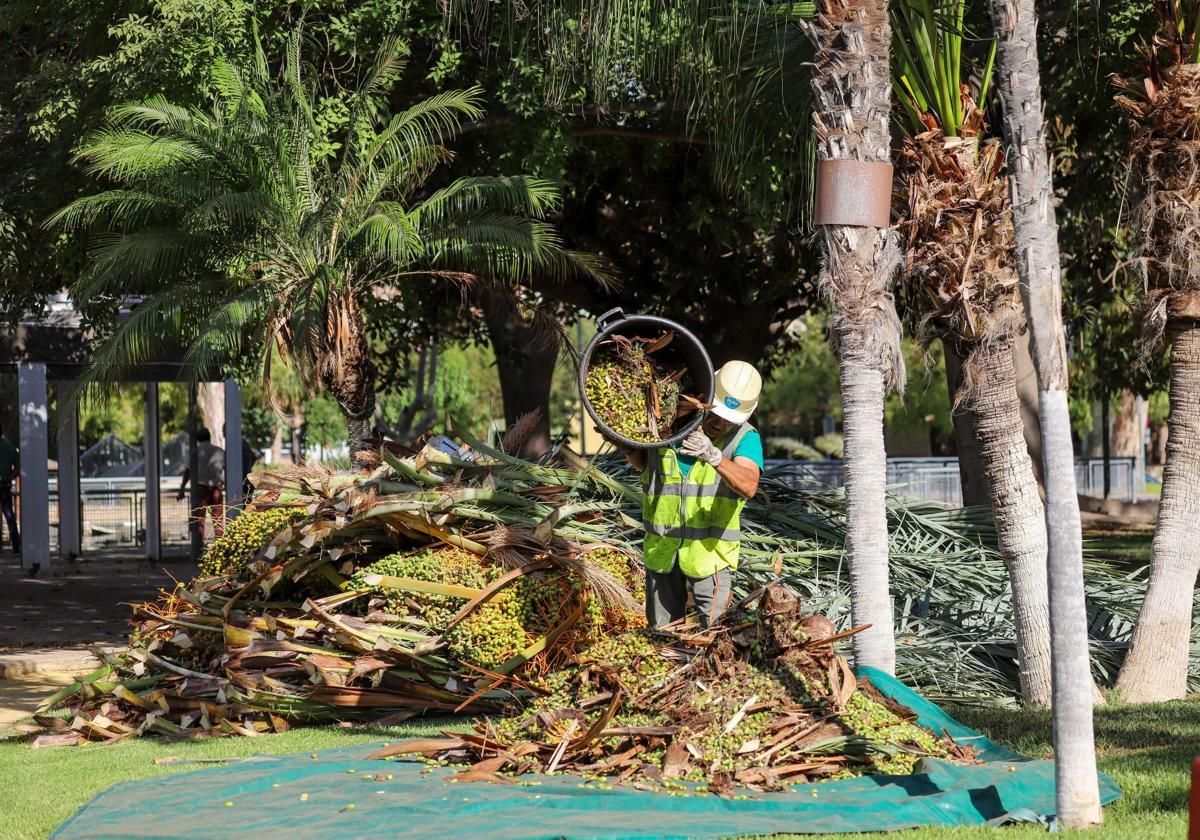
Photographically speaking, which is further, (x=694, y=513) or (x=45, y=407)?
(x=45, y=407)

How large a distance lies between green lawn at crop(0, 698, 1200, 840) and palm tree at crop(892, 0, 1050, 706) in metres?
0.69

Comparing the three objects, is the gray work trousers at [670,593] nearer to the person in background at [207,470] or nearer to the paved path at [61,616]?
the paved path at [61,616]

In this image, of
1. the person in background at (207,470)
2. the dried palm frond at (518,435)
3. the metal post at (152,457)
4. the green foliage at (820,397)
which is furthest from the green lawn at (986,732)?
the green foliage at (820,397)

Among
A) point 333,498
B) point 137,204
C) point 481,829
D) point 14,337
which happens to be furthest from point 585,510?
point 14,337

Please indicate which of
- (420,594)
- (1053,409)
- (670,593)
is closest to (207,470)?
(420,594)

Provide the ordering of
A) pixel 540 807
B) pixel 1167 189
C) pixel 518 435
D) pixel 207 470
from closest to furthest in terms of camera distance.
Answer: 1. pixel 540 807
2. pixel 1167 189
3. pixel 518 435
4. pixel 207 470

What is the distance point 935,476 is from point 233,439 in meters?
13.9

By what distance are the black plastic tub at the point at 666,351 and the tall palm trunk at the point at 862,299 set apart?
70 centimetres

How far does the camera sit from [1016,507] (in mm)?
7453

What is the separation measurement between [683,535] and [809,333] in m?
34.5

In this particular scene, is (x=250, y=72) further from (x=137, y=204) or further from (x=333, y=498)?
(x=333, y=498)

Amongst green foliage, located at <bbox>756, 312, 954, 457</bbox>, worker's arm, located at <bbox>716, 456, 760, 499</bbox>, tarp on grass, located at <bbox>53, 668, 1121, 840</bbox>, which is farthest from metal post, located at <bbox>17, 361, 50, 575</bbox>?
green foliage, located at <bbox>756, 312, 954, 457</bbox>

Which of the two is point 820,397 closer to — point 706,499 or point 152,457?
point 152,457

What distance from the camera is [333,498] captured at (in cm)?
900
